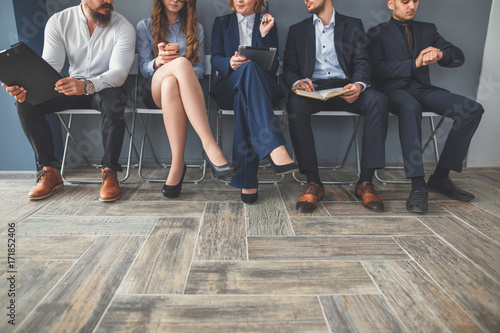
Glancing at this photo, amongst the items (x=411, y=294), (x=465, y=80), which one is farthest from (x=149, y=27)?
(x=465, y=80)

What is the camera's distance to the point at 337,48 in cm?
212

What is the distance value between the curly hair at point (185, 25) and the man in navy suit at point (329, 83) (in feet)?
2.09

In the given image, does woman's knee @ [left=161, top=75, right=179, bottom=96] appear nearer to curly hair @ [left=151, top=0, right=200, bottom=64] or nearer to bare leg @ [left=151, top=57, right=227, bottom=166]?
bare leg @ [left=151, top=57, right=227, bottom=166]

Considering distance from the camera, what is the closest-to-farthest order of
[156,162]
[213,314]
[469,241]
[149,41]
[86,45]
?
[213,314] < [469,241] < [86,45] < [149,41] < [156,162]

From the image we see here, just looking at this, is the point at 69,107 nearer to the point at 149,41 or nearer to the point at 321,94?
the point at 149,41

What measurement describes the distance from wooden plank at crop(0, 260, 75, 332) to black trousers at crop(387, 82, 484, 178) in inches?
68.9

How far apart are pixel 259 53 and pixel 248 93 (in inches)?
8.9

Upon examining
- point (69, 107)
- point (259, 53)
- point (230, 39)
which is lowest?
point (69, 107)

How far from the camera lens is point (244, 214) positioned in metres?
1.67

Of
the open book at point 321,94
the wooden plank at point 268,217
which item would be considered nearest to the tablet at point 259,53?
the open book at point 321,94

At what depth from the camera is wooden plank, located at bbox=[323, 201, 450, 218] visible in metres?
1.69

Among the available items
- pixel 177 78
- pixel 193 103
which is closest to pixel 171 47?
pixel 177 78

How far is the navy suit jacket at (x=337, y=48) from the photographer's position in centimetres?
211

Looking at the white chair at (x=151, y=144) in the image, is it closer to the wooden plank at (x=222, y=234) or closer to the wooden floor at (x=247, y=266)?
the wooden floor at (x=247, y=266)
